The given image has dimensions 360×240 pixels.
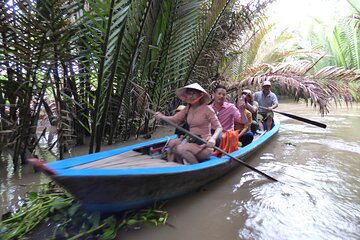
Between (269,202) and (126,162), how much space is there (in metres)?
1.65

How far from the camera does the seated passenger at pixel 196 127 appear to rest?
10.9ft

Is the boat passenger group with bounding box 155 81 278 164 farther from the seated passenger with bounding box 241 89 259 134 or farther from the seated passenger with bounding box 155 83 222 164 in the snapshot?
the seated passenger with bounding box 241 89 259 134

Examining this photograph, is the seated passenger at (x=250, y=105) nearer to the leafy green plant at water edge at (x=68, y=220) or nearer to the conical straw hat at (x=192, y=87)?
the conical straw hat at (x=192, y=87)

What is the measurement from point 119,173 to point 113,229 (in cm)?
52

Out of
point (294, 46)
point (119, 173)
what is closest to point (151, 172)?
point (119, 173)

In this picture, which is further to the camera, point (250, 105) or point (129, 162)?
point (250, 105)

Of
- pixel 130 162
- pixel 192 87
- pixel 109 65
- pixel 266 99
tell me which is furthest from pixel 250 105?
pixel 130 162

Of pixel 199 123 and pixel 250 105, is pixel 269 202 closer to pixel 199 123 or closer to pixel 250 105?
pixel 199 123

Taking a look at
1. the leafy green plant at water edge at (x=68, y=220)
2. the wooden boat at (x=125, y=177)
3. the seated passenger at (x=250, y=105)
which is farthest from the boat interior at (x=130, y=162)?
the seated passenger at (x=250, y=105)

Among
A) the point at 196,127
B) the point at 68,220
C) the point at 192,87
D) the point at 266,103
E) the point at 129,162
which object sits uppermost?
the point at 192,87

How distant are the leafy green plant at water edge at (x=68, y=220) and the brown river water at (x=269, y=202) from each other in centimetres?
12

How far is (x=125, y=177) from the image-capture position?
221cm

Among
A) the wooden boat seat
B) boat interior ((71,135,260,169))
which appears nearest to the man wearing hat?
boat interior ((71,135,260,169))

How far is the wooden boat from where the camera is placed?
2.04 m
